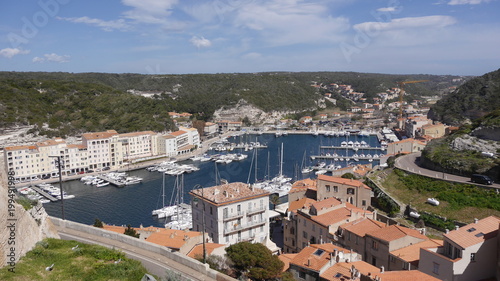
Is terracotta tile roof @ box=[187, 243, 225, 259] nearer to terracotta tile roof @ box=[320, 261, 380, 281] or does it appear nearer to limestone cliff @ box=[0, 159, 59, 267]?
terracotta tile roof @ box=[320, 261, 380, 281]

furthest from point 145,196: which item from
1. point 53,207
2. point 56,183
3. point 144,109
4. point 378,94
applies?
point 378,94

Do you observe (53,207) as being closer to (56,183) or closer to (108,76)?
(56,183)

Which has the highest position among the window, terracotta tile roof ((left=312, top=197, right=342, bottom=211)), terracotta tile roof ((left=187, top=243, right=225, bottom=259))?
the window

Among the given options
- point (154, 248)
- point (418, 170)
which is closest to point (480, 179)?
point (418, 170)

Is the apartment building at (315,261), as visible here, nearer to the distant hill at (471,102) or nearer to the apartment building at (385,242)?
the apartment building at (385,242)

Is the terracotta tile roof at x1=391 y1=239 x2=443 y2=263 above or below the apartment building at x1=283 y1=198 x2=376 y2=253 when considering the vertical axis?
above

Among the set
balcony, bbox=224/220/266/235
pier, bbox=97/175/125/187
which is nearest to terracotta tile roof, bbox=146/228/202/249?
balcony, bbox=224/220/266/235

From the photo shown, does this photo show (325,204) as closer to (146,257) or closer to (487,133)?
(146,257)

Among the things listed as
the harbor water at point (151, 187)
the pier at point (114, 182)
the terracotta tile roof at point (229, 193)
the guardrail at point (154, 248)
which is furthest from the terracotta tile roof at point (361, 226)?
the pier at point (114, 182)
